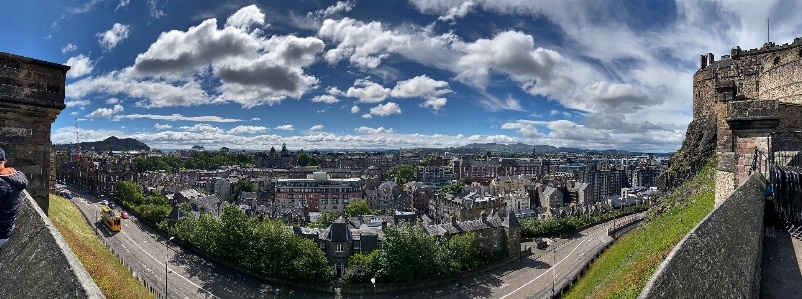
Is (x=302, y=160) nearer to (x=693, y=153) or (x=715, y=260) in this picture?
(x=693, y=153)

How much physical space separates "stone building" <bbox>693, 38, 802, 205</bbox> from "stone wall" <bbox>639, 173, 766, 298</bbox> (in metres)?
3.39

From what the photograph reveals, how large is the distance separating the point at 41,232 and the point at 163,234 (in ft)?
143

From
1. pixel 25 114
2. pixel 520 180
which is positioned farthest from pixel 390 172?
pixel 25 114

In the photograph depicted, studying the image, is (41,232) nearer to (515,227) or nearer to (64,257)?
(64,257)

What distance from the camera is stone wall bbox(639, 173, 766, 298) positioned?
3128 millimetres

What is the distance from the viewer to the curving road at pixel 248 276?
27969mm

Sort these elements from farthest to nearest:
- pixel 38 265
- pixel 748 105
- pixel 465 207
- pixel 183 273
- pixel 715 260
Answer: pixel 465 207 → pixel 183 273 → pixel 748 105 → pixel 715 260 → pixel 38 265

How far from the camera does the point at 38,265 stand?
2.92m

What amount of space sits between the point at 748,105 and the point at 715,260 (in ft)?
21.4

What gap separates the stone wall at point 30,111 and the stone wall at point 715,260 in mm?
10623

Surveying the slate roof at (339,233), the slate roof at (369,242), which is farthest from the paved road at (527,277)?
the slate roof at (339,233)

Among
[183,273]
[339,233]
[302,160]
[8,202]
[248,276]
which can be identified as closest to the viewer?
[8,202]

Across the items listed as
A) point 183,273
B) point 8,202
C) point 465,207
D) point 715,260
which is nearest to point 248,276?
point 183,273

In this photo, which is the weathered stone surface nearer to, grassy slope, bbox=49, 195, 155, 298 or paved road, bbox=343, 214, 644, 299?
paved road, bbox=343, 214, 644, 299
